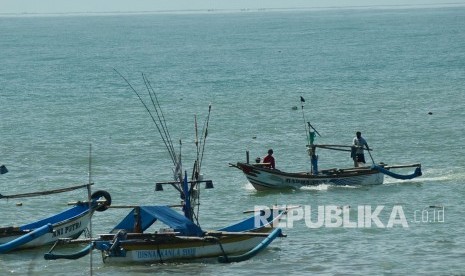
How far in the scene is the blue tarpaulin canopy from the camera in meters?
25.9

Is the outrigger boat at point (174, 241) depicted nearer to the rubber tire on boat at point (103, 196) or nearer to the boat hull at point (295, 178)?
the rubber tire on boat at point (103, 196)

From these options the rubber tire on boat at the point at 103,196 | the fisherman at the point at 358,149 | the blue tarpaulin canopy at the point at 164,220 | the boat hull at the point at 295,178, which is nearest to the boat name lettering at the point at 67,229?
the rubber tire on boat at the point at 103,196

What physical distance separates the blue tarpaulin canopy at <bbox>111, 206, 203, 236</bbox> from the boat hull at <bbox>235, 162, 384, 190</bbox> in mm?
8134

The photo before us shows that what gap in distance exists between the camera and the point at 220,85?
7275cm

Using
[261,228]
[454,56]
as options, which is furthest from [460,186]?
[454,56]

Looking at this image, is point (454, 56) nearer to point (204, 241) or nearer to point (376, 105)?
point (376, 105)

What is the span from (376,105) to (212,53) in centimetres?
5473

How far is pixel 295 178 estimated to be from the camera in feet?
115

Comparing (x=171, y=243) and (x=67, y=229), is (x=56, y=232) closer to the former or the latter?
(x=67, y=229)

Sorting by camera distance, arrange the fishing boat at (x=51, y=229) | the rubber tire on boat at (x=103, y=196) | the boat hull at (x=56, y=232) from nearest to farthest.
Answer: the fishing boat at (x=51, y=229)
the boat hull at (x=56, y=232)
the rubber tire on boat at (x=103, y=196)

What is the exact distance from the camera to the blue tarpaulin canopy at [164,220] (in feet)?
84.9

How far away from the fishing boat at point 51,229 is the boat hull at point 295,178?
22.7 feet

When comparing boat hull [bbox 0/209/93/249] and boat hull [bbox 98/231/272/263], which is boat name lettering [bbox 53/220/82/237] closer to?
boat hull [bbox 0/209/93/249]

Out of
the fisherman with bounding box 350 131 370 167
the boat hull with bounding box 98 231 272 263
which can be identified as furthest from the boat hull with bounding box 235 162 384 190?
the boat hull with bounding box 98 231 272 263
